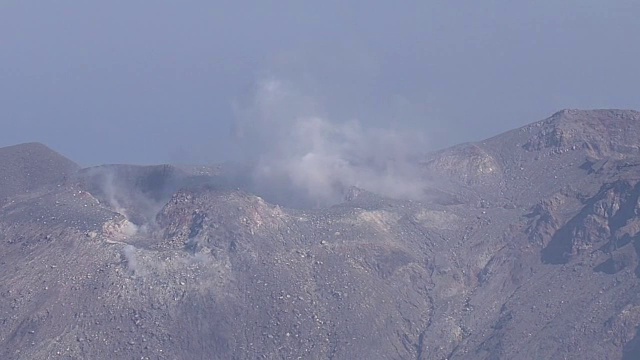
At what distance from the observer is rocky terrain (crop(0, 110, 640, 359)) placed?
55.7 meters

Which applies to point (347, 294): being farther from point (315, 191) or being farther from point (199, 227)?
point (315, 191)

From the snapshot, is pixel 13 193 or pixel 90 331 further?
pixel 13 193

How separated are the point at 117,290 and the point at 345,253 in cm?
1417

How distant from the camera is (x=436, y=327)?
59.6 meters

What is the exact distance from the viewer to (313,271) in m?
61.5

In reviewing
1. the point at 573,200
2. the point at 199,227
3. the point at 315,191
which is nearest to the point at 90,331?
the point at 199,227

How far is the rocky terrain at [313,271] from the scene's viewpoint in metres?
55.7

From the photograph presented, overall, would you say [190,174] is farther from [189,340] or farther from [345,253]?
[189,340]

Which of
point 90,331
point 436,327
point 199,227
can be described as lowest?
point 436,327

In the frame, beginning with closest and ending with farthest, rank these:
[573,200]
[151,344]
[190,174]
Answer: [151,344]
[573,200]
[190,174]

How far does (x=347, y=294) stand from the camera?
60156mm

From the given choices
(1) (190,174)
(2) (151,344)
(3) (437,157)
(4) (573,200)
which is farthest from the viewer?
(3) (437,157)

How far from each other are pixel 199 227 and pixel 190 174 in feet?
46.0

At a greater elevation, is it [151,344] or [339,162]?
[339,162]
